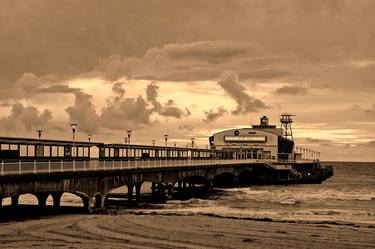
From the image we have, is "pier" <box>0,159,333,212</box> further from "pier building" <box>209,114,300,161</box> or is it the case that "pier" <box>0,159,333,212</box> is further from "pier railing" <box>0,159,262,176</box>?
"pier building" <box>209,114,300,161</box>

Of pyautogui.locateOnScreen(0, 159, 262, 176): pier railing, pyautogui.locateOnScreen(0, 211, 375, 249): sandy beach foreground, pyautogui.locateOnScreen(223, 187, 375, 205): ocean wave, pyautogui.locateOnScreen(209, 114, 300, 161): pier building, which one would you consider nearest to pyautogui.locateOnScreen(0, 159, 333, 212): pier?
pyautogui.locateOnScreen(0, 159, 262, 176): pier railing

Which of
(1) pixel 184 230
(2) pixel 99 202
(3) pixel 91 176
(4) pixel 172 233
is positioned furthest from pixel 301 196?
(4) pixel 172 233

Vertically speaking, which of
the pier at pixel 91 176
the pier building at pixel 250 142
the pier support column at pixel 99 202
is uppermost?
the pier building at pixel 250 142

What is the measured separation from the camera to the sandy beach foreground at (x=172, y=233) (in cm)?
3142

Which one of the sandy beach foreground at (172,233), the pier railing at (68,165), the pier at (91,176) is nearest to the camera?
the sandy beach foreground at (172,233)

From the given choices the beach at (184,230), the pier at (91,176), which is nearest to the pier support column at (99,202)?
the pier at (91,176)

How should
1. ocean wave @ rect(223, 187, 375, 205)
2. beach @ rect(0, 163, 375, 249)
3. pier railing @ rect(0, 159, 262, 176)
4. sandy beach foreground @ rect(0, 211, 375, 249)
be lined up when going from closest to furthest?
1. sandy beach foreground @ rect(0, 211, 375, 249)
2. beach @ rect(0, 163, 375, 249)
3. pier railing @ rect(0, 159, 262, 176)
4. ocean wave @ rect(223, 187, 375, 205)

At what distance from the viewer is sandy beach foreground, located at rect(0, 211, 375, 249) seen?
31.4 m

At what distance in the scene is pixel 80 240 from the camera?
3212 centimetres

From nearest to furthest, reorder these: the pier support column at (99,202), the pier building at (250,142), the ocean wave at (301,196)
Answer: the pier support column at (99,202), the ocean wave at (301,196), the pier building at (250,142)

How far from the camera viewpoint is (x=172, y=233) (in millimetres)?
35250

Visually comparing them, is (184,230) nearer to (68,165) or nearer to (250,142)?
(68,165)

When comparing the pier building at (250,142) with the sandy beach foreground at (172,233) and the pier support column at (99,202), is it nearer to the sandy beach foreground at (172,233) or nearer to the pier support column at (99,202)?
the pier support column at (99,202)

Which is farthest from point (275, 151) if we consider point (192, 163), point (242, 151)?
point (192, 163)
